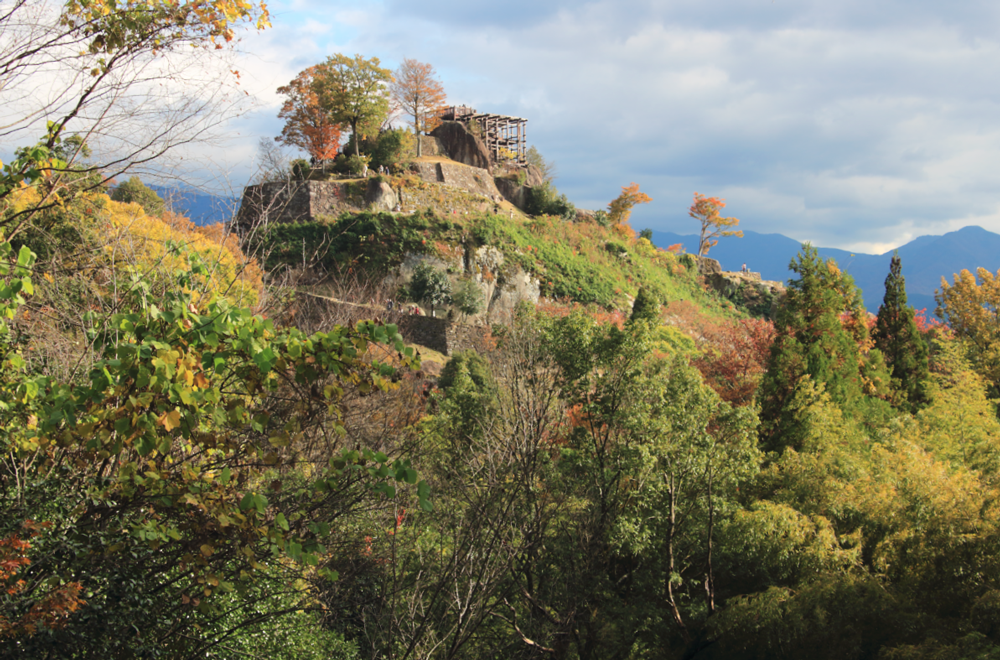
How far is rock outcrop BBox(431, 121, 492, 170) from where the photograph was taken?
39188 millimetres

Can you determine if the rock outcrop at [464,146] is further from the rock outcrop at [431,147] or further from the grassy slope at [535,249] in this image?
the grassy slope at [535,249]

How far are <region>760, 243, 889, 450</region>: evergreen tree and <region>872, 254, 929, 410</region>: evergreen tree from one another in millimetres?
4653

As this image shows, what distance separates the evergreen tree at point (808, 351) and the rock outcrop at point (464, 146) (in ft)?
89.9

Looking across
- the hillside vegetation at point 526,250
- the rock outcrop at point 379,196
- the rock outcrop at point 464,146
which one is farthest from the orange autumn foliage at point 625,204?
the rock outcrop at point 379,196

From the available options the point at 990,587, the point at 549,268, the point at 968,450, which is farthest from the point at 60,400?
the point at 549,268

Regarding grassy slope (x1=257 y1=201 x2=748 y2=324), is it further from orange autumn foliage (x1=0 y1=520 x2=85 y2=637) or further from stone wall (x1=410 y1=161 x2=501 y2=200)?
orange autumn foliage (x1=0 y1=520 x2=85 y2=637)

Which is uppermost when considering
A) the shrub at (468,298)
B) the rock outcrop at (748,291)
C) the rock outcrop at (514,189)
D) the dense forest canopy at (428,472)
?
the rock outcrop at (514,189)

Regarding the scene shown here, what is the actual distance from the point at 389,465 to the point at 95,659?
104 inches

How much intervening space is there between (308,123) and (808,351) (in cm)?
2682

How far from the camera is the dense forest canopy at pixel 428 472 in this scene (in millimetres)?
3049

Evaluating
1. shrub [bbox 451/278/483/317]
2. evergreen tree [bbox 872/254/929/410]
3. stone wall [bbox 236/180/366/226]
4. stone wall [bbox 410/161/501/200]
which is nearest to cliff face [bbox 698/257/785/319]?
stone wall [bbox 410/161/501/200]

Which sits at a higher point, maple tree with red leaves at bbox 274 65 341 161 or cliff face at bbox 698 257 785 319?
maple tree with red leaves at bbox 274 65 341 161

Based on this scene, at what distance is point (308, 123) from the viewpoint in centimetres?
3144

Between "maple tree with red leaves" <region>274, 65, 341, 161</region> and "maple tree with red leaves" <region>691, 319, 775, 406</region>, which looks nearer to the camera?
"maple tree with red leaves" <region>691, 319, 775, 406</region>
